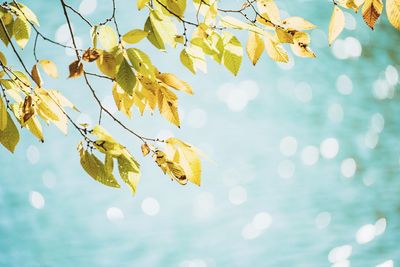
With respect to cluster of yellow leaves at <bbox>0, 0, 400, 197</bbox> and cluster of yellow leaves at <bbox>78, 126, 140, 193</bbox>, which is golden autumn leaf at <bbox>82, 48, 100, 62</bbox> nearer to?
cluster of yellow leaves at <bbox>0, 0, 400, 197</bbox>

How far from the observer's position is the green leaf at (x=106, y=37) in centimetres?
54

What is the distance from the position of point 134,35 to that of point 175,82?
0.09 meters

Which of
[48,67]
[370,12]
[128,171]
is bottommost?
[128,171]

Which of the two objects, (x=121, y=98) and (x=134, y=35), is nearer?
(x=134, y=35)

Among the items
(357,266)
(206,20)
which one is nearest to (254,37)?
(206,20)

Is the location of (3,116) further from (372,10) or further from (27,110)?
(372,10)

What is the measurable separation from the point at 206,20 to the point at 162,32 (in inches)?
3.2

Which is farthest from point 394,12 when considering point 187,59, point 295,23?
point 187,59

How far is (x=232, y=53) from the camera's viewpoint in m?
0.60

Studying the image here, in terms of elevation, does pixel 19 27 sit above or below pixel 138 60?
above

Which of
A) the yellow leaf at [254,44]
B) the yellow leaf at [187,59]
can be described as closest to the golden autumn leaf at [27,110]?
the yellow leaf at [187,59]

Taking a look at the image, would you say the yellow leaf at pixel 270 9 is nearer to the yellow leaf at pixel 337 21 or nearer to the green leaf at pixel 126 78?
the yellow leaf at pixel 337 21

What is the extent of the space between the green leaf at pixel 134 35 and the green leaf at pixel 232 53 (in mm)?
122

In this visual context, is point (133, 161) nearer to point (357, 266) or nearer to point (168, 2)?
point (168, 2)
